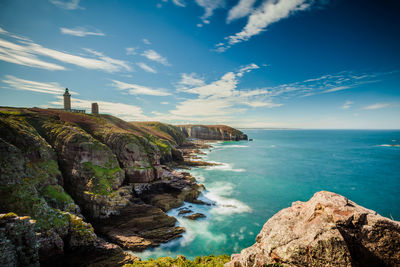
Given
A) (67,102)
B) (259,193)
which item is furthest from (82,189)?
(67,102)

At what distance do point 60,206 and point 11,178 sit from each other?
6054 millimetres

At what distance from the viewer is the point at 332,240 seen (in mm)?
8195

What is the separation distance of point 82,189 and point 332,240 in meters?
31.1

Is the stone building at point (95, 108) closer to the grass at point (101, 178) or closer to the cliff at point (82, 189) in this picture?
the cliff at point (82, 189)

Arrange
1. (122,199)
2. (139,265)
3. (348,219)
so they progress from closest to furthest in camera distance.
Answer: (348,219) → (139,265) → (122,199)

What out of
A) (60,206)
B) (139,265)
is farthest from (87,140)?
(139,265)

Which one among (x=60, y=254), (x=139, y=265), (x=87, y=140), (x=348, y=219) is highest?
(x=87, y=140)

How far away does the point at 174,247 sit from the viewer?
73.2 feet

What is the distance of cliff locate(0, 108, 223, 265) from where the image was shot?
1867cm

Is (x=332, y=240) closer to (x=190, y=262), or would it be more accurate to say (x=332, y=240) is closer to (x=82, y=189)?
(x=190, y=262)

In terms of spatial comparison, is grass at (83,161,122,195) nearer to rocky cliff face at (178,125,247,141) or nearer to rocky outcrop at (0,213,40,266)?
rocky outcrop at (0,213,40,266)

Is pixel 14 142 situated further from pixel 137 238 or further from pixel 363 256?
pixel 363 256

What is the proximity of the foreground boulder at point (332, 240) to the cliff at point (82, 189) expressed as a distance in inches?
650

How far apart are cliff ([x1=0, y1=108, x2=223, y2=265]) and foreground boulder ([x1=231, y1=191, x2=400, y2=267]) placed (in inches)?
650
